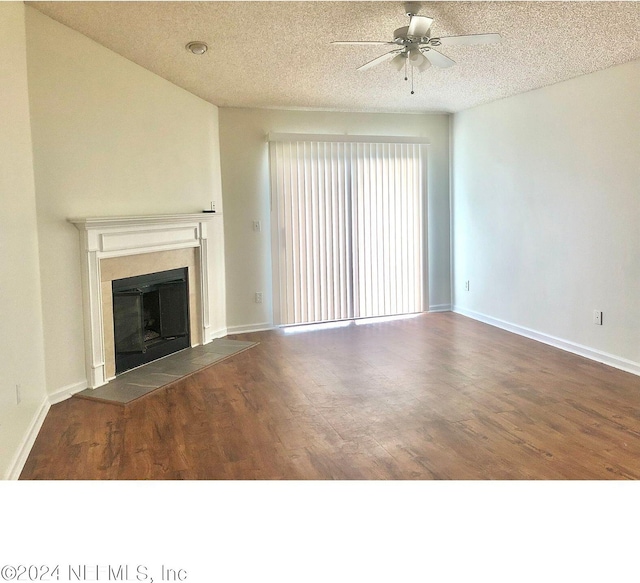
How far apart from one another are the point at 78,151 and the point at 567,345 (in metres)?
4.46

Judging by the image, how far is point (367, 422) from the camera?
3473mm

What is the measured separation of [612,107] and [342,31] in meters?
2.39

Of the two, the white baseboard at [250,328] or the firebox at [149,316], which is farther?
the white baseboard at [250,328]

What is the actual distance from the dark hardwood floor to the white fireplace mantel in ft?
1.36

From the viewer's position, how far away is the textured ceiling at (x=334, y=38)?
333 centimetres

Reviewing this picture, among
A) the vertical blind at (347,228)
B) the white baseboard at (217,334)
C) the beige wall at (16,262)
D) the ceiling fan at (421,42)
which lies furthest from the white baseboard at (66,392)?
the ceiling fan at (421,42)

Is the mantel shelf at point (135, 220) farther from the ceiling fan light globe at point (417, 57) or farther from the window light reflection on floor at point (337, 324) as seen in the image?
the ceiling fan light globe at point (417, 57)

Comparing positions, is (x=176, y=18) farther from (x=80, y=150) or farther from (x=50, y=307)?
(x=50, y=307)

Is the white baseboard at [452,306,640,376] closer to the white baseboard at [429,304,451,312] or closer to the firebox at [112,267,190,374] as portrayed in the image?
the white baseboard at [429,304,451,312]

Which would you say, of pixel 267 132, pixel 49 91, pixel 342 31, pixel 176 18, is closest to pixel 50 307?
pixel 49 91

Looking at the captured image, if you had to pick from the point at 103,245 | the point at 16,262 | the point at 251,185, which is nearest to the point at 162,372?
the point at 103,245

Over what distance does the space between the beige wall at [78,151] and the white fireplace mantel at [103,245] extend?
7 centimetres

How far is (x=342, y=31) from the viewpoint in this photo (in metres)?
3.69

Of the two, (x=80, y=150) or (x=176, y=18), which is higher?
(x=176, y=18)
